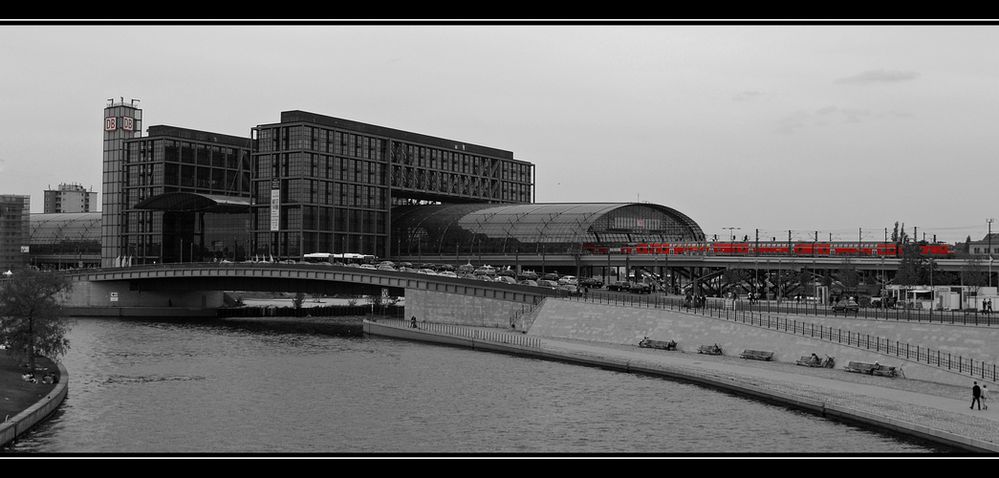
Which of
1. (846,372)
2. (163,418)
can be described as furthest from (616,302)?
(163,418)

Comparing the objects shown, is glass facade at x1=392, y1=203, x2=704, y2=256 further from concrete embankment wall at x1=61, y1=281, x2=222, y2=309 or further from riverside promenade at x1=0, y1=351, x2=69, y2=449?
riverside promenade at x1=0, y1=351, x2=69, y2=449

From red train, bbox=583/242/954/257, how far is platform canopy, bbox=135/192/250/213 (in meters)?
84.0

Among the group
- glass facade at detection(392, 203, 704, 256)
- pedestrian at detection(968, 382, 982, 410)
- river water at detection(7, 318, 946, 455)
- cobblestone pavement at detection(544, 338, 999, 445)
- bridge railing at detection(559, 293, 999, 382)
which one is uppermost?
glass facade at detection(392, 203, 704, 256)

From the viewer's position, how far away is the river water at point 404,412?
4491 cm

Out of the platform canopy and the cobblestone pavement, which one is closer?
the cobblestone pavement

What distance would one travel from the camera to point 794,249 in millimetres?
135750

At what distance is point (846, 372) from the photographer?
2564 inches

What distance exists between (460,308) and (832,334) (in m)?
51.5

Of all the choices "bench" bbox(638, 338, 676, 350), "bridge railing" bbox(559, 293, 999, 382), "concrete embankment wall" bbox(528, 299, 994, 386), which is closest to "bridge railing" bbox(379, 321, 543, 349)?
"concrete embankment wall" bbox(528, 299, 994, 386)

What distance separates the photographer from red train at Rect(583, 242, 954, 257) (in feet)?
408

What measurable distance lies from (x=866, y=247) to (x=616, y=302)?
51.4 meters

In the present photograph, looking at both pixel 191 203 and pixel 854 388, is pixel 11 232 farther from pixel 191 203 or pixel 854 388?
pixel 854 388

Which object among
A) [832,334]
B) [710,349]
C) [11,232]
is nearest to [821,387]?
[832,334]
